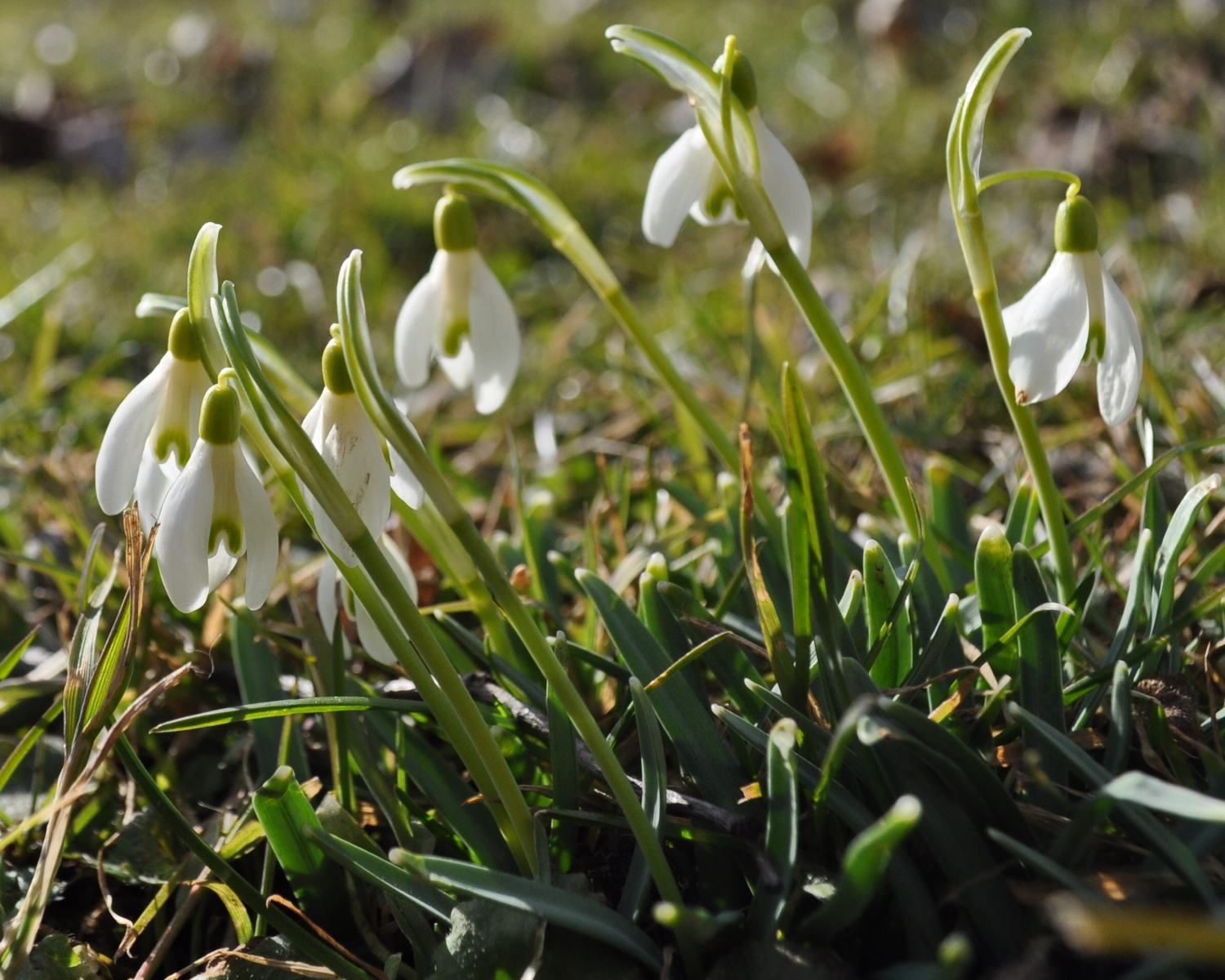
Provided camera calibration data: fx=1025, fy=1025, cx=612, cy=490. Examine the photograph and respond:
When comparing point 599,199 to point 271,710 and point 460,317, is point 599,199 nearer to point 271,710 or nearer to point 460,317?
point 460,317

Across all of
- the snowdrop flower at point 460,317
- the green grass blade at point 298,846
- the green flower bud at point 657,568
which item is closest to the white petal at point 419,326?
the snowdrop flower at point 460,317

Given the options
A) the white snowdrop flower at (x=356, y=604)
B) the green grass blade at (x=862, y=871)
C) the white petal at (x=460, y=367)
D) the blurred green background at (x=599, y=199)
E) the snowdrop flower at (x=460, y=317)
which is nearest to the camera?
the green grass blade at (x=862, y=871)

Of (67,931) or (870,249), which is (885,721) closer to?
(67,931)

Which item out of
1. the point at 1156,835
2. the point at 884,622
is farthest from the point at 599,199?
the point at 1156,835

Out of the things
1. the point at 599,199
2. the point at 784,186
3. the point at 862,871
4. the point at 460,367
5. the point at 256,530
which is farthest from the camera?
the point at 599,199

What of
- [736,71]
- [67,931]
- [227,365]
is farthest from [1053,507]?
[67,931]

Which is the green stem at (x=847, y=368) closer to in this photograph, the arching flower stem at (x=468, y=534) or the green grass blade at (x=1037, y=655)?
the green grass blade at (x=1037, y=655)

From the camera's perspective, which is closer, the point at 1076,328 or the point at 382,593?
the point at 382,593

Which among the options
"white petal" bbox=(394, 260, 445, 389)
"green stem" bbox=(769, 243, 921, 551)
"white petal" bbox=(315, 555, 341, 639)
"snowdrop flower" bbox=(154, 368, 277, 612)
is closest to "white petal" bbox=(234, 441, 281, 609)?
"snowdrop flower" bbox=(154, 368, 277, 612)
